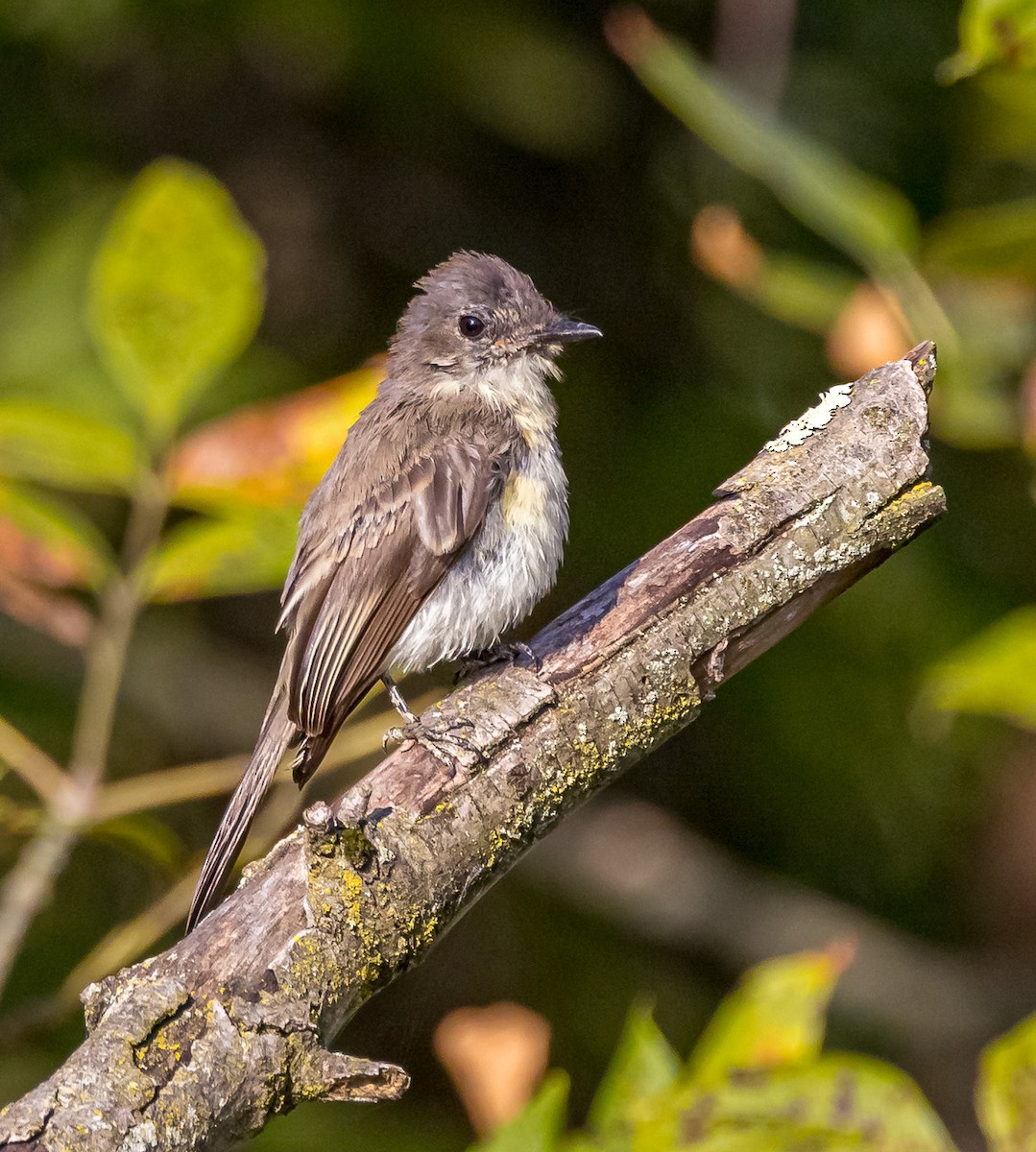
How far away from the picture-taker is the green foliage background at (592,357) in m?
4.51

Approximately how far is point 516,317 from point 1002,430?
1.28 metres

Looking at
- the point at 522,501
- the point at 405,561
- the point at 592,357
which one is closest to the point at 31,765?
the point at 405,561

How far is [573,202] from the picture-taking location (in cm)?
537

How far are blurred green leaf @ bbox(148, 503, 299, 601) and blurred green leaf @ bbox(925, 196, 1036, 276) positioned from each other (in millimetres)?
1548

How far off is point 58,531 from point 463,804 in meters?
1.14

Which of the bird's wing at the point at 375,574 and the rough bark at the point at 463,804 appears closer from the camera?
the rough bark at the point at 463,804

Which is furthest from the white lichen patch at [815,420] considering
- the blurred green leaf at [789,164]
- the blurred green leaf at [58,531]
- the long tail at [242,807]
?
the blurred green leaf at [58,531]

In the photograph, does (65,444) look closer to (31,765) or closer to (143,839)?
(31,765)

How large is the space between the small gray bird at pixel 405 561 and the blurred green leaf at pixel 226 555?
0.31 meters

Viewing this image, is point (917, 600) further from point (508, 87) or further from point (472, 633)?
point (508, 87)

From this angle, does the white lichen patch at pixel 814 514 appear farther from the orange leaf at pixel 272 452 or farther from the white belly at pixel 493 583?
the orange leaf at pixel 272 452

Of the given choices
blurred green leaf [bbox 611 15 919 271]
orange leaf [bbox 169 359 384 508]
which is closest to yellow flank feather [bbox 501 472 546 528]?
orange leaf [bbox 169 359 384 508]

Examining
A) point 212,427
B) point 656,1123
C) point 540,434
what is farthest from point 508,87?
point 656,1123

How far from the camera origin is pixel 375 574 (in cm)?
335
